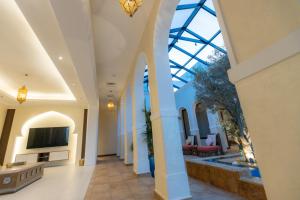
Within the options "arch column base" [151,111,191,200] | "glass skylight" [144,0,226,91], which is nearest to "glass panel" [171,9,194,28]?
"glass skylight" [144,0,226,91]

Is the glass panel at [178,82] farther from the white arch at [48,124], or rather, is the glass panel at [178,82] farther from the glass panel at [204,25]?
the white arch at [48,124]

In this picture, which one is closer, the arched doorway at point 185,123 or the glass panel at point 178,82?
the arched doorway at point 185,123

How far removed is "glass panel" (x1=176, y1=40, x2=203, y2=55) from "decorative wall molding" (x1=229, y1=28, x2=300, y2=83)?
18.6 ft

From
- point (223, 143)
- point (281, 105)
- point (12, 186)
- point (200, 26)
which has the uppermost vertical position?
point (200, 26)

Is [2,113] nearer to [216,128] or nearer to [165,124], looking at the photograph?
[165,124]

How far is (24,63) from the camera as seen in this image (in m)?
4.52

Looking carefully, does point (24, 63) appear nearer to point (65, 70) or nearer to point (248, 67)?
point (65, 70)

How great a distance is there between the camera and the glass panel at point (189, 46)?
6.24 meters

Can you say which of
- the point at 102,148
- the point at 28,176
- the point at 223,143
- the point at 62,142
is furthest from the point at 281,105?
the point at 102,148

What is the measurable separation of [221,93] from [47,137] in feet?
29.1

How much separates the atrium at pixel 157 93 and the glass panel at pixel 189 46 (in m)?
0.08

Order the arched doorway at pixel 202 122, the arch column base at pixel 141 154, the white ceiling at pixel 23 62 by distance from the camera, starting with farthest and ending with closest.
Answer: the arched doorway at pixel 202 122
the arch column base at pixel 141 154
the white ceiling at pixel 23 62

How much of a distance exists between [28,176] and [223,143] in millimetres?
7557

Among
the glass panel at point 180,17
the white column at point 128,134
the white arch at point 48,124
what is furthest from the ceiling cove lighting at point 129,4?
the white arch at point 48,124
